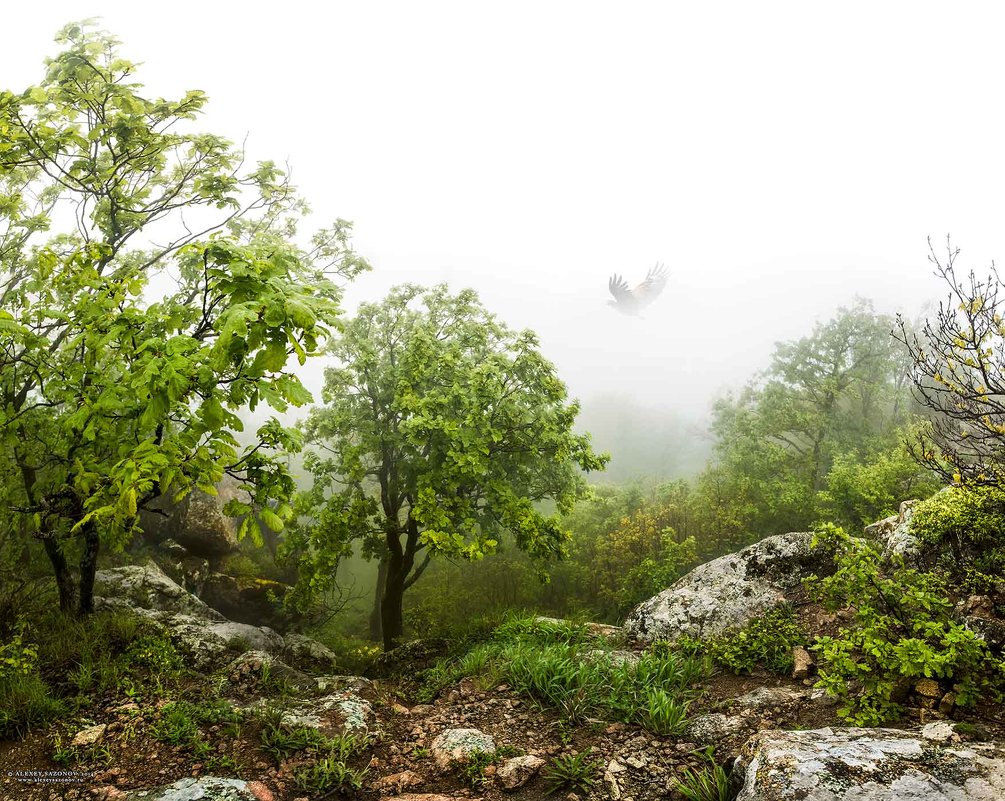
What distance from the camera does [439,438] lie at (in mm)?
9695

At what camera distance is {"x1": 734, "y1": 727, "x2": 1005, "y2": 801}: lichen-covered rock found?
143 inches

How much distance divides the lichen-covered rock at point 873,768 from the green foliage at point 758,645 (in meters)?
2.71

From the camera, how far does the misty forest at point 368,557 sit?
4117 millimetres

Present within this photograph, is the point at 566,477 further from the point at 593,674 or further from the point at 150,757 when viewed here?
the point at 150,757

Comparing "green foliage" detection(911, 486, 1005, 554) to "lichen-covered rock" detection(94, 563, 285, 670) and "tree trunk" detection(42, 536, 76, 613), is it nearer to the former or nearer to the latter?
"lichen-covered rock" detection(94, 563, 285, 670)

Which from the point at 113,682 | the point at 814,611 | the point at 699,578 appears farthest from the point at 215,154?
the point at 814,611

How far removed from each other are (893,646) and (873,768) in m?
1.17

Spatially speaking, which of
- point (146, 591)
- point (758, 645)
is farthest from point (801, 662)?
point (146, 591)

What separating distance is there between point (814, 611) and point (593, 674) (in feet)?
13.6

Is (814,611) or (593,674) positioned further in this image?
(814,611)

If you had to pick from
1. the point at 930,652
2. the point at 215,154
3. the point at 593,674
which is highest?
the point at 215,154

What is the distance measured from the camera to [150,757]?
500 centimetres

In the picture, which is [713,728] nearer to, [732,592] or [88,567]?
[732,592]

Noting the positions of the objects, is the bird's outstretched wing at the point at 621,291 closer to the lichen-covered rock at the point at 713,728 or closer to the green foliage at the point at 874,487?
the green foliage at the point at 874,487
